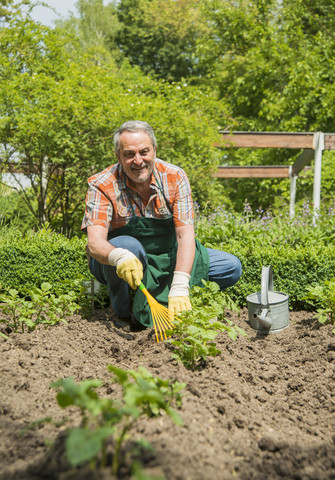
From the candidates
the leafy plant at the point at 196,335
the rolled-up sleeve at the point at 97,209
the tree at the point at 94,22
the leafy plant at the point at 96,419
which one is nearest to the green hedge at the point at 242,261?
the rolled-up sleeve at the point at 97,209

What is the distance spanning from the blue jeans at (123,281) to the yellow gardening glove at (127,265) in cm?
18

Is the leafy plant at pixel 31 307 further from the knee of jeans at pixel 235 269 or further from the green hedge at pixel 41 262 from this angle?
the knee of jeans at pixel 235 269

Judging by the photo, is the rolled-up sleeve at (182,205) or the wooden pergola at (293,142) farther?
the wooden pergola at (293,142)

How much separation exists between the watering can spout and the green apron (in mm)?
570

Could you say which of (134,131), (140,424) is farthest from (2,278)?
(140,424)

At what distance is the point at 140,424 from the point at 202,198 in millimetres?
5585

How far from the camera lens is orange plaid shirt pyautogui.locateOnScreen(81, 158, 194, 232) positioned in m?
2.90

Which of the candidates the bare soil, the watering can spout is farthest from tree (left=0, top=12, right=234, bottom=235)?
the watering can spout

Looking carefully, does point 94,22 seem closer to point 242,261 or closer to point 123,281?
point 242,261

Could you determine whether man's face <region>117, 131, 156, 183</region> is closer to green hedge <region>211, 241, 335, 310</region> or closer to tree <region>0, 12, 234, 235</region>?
green hedge <region>211, 241, 335, 310</region>

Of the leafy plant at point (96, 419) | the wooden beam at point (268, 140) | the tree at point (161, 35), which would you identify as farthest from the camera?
the tree at point (161, 35)

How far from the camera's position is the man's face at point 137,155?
2.78 m

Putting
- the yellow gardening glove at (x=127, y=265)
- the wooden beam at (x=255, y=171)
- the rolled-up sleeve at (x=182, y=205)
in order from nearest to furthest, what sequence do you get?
the yellow gardening glove at (x=127, y=265) → the rolled-up sleeve at (x=182, y=205) → the wooden beam at (x=255, y=171)

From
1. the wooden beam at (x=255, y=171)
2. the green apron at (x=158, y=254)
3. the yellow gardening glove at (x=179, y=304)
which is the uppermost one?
the wooden beam at (x=255, y=171)
